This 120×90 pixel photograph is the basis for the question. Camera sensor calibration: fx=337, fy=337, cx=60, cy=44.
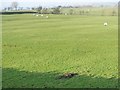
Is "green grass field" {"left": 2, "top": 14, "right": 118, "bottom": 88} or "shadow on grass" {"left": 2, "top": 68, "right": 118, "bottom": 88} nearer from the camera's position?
"shadow on grass" {"left": 2, "top": 68, "right": 118, "bottom": 88}

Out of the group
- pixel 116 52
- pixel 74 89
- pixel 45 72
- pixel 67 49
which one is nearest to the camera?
pixel 74 89

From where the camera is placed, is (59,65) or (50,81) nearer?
(50,81)

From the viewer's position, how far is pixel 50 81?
18.0 metres

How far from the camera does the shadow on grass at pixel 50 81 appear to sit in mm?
16866

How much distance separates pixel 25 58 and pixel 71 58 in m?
3.77

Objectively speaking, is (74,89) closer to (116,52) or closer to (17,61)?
(17,61)

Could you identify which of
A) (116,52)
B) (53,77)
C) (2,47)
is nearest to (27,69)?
(53,77)

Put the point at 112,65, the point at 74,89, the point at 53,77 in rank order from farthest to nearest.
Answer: the point at 112,65 < the point at 53,77 < the point at 74,89

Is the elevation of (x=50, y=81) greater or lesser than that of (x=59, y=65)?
greater

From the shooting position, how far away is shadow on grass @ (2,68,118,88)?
55.3 feet

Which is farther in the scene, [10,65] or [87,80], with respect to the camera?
[10,65]

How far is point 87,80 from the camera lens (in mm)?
18062

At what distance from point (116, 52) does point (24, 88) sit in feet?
48.0

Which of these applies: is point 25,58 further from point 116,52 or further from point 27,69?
point 116,52
